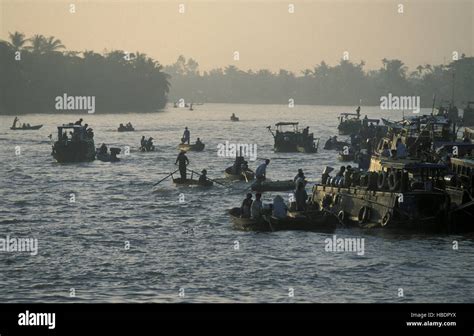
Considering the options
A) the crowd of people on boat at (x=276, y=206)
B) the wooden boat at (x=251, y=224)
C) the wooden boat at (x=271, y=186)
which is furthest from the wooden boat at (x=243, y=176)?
the crowd of people on boat at (x=276, y=206)

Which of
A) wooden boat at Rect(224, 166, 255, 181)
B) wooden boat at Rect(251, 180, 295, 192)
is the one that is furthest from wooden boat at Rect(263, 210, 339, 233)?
wooden boat at Rect(224, 166, 255, 181)

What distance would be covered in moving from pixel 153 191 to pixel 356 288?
966 inches

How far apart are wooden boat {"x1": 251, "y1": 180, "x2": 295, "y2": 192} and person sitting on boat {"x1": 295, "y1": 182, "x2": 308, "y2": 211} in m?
11.7

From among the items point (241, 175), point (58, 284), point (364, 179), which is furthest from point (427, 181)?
point (241, 175)

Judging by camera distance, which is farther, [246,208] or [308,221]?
[246,208]

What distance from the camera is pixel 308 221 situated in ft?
122

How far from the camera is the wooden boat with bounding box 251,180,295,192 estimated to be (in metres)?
49.8

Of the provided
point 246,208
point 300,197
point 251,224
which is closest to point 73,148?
point 246,208

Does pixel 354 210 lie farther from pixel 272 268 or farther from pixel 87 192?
pixel 87 192

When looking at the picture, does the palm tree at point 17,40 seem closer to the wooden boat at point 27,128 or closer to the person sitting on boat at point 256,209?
the wooden boat at point 27,128

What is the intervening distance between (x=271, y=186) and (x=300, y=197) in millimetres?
13140

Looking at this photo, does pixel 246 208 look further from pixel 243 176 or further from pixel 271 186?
pixel 243 176

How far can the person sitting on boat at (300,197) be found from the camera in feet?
123

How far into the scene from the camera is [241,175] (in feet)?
180
